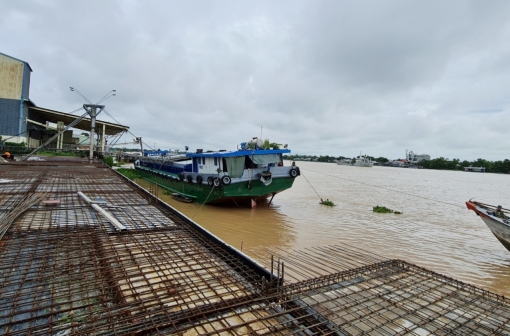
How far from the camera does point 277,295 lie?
3.00 metres

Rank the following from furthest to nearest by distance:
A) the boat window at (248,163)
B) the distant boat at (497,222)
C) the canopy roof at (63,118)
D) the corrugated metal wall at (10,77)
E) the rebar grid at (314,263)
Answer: the canopy roof at (63,118) < the corrugated metal wall at (10,77) < the boat window at (248,163) < the distant boat at (497,222) < the rebar grid at (314,263)

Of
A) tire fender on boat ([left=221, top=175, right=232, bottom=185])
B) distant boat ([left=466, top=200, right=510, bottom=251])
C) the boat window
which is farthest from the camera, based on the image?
the boat window

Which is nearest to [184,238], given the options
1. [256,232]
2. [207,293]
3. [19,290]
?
[207,293]

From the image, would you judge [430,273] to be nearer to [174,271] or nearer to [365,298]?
[365,298]

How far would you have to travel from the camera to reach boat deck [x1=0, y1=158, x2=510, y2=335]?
2.51 meters

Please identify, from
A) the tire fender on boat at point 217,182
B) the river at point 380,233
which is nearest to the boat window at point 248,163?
the tire fender on boat at point 217,182

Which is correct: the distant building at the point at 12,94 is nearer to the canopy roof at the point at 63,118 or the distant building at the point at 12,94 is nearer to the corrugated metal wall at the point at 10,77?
the corrugated metal wall at the point at 10,77

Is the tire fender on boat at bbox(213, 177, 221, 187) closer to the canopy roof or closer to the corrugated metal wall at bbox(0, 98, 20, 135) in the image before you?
the corrugated metal wall at bbox(0, 98, 20, 135)

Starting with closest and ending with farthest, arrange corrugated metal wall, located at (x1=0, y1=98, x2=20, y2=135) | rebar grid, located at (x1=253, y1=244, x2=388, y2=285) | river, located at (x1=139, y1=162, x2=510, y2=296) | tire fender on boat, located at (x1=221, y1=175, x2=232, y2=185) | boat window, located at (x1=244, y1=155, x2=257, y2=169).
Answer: rebar grid, located at (x1=253, y1=244, x2=388, y2=285), river, located at (x1=139, y1=162, x2=510, y2=296), tire fender on boat, located at (x1=221, y1=175, x2=232, y2=185), boat window, located at (x1=244, y1=155, x2=257, y2=169), corrugated metal wall, located at (x1=0, y1=98, x2=20, y2=135)

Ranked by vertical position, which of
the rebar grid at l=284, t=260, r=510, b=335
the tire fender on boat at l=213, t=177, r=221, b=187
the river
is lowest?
the river

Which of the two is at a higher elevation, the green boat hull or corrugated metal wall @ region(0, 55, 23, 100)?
corrugated metal wall @ region(0, 55, 23, 100)

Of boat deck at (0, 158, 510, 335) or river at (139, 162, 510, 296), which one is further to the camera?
river at (139, 162, 510, 296)

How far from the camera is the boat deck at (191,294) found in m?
2.51

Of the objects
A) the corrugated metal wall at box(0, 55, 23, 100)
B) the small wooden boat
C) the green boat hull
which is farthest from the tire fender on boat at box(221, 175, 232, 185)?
the corrugated metal wall at box(0, 55, 23, 100)
